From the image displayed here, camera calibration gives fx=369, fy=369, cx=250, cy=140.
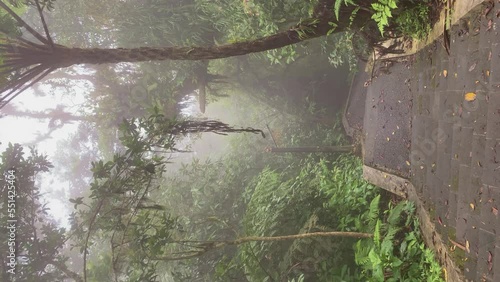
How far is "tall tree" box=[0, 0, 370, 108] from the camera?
436 centimetres

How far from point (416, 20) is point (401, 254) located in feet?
10.4

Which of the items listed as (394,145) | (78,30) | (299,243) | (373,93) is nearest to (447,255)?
(394,145)

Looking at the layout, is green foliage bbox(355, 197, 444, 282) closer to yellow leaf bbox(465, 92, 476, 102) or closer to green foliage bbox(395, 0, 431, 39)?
yellow leaf bbox(465, 92, 476, 102)

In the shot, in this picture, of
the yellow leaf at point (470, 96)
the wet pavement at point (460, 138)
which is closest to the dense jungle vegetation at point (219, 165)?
the wet pavement at point (460, 138)

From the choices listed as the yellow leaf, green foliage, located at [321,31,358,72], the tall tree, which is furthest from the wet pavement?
green foliage, located at [321,31,358,72]

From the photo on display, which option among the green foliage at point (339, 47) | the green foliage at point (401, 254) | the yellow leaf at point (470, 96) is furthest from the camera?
the green foliage at point (339, 47)

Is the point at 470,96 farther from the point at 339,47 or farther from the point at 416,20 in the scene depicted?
the point at 339,47

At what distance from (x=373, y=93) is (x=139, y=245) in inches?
208

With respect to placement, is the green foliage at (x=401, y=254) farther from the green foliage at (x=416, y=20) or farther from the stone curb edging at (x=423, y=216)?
the green foliage at (x=416, y=20)

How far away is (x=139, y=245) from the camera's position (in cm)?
624

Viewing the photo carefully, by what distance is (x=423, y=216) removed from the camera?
4.88 m

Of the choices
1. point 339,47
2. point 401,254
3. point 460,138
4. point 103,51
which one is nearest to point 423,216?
point 401,254

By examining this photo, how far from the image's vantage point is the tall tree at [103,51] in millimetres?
4359

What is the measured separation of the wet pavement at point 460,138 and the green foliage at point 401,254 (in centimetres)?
48
